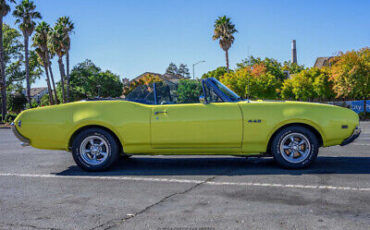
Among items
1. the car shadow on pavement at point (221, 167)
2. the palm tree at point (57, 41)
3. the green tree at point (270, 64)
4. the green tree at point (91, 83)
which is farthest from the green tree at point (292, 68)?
the car shadow on pavement at point (221, 167)

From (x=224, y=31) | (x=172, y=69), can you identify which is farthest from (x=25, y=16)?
(x=172, y=69)

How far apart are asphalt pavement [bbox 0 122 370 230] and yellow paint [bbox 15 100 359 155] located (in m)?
0.43

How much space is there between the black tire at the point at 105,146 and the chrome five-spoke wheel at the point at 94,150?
0.02 m

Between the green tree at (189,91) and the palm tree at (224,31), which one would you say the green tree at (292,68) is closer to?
the palm tree at (224,31)

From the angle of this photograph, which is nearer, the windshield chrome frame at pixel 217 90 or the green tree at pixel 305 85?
the windshield chrome frame at pixel 217 90

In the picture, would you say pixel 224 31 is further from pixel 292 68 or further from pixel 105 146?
pixel 105 146

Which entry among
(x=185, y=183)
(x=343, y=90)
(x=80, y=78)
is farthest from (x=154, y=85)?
(x=80, y=78)

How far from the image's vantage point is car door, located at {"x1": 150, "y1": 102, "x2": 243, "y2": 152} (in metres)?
5.41

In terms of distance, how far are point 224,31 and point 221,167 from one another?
41838mm

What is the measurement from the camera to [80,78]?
69188mm

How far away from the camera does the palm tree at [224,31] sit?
4581 centimetres

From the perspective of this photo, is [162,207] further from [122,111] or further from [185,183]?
[122,111]

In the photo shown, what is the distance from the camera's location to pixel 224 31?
151 feet

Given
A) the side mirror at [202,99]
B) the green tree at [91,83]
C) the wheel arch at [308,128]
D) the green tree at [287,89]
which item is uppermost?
the green tree at [91,83]
